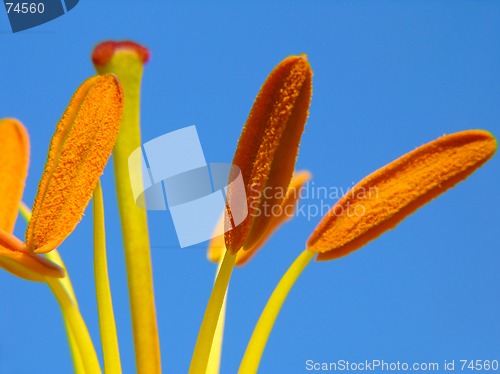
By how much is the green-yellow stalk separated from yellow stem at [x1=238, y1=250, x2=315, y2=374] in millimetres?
189

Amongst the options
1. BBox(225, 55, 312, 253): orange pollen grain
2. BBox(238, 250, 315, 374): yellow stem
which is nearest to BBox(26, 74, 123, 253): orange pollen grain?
BBox(225, 55, 312, 253): orange pollen grain

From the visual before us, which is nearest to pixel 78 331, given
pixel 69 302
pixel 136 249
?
pixel 69 302

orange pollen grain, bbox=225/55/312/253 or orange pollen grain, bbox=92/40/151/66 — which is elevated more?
orange pollen grain, bbox=92/40/151/66

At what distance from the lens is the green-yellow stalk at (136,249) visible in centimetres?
155

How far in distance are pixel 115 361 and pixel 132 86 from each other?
557 mm

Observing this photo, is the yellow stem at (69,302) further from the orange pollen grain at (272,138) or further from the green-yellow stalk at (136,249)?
the orange pollen grain at (272,138)

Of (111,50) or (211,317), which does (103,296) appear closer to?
(211,317)

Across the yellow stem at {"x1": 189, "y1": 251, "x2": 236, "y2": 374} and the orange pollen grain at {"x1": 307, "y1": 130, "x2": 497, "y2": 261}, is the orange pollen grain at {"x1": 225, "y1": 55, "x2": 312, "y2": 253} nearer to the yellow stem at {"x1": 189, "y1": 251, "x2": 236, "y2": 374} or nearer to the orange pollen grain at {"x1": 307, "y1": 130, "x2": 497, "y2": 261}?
the yellow stem at {"x1": 189, "y1": 251, "x2": 236, "y2": 374}

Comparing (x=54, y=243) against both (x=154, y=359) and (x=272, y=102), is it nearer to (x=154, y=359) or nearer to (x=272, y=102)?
(x=154, y=359)

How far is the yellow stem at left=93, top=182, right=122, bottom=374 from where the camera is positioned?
1.51 m

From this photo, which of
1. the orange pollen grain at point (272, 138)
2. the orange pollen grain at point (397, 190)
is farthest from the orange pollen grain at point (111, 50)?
the orange pollen grain at point (397, 190)

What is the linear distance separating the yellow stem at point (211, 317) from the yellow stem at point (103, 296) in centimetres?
16

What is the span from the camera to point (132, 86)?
1572 millimetres

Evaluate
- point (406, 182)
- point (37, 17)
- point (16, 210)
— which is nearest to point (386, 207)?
point (406, 182)
